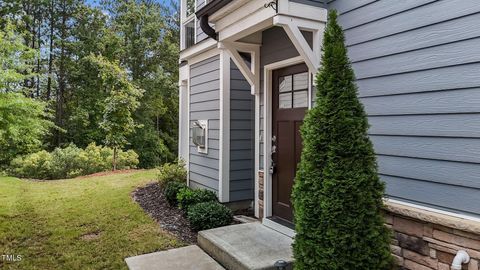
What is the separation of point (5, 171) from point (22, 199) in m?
5.53

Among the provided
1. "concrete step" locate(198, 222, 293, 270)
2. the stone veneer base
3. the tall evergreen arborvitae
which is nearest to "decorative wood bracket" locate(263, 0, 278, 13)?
the tall evergreen arborvitae

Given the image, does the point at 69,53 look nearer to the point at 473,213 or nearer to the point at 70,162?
the point at 70,162

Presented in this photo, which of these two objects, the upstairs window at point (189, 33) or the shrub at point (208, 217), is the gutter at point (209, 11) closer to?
the shrub at point (208, 217)

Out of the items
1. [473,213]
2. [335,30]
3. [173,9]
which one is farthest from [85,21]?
[473,213]

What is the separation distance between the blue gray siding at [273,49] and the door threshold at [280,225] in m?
0.71

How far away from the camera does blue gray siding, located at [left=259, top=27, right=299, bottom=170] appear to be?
13.5 ft

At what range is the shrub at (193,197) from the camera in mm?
5559

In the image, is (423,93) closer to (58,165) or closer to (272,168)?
(272,168)

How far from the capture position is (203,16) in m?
4.16

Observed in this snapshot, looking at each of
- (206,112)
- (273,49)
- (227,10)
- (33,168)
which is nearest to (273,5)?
Result: (227,10)

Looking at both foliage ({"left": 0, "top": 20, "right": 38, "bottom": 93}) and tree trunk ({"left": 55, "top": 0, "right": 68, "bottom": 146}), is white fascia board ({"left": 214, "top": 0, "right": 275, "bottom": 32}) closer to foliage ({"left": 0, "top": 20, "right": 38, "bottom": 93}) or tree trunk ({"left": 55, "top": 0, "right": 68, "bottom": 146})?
foliage ({"left": 0, "top": 20, "right": 38, "bottom": 93})

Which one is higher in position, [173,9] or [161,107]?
[173,9]

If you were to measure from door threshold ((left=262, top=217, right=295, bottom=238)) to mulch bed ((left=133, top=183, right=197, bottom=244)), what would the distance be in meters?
1.06

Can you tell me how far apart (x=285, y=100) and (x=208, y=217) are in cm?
203
